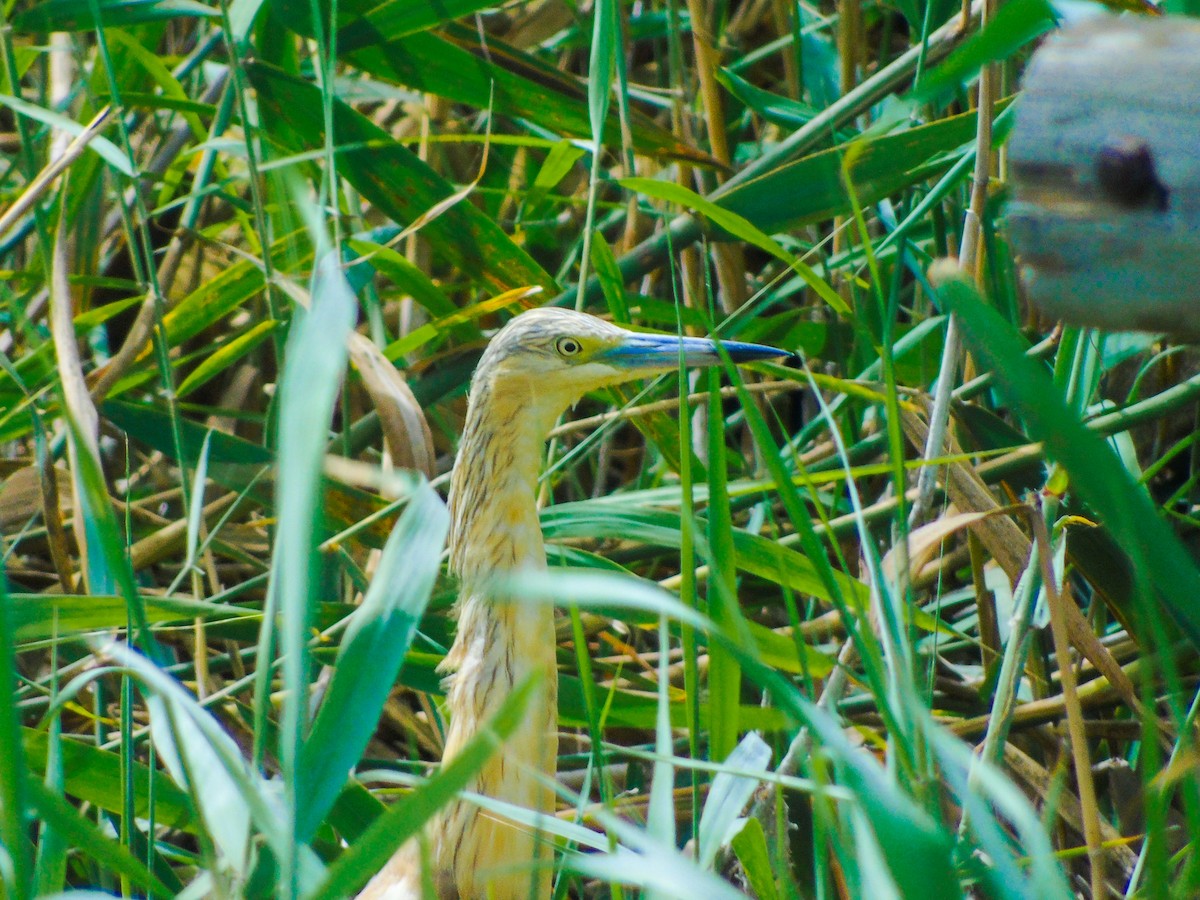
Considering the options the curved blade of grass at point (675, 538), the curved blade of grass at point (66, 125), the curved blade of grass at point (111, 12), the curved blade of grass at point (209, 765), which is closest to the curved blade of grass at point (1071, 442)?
the curved blade of grass at point (209, 765)

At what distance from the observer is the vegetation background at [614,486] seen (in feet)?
2.38

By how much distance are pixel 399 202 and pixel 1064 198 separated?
1.35m

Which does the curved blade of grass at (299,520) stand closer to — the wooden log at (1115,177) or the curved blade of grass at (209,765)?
the curved blade of grass at (209,765)

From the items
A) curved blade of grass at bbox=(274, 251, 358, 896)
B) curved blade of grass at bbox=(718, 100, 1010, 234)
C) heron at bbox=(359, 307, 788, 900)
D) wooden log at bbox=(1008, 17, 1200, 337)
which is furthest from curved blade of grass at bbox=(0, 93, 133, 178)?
wooden log at bbox=(1008, 17, 1200, 337)

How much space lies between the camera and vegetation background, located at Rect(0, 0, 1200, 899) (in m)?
0.73

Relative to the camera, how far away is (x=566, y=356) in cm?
154

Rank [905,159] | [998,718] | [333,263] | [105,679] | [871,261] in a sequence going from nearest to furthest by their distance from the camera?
1. [333,263]
2. [871,261]
3. [998,718]
4. [905,159]
5. [105,679]

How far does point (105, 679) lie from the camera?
72.7 inches

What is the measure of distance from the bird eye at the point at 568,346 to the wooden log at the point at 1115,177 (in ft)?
3.03

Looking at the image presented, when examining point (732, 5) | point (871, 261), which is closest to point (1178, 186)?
point (871, 261)

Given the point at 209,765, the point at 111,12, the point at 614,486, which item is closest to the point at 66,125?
the point at 111,12

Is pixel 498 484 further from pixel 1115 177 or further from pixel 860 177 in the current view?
pixel 1115 177

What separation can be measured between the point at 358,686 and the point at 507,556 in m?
0.74

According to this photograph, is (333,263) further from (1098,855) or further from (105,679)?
(105,679)
